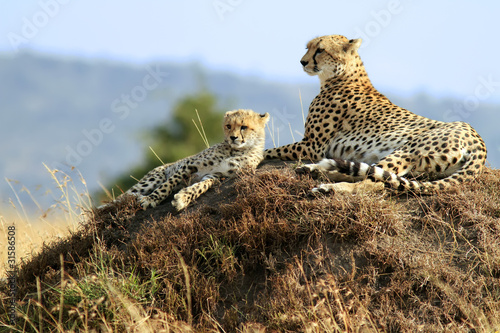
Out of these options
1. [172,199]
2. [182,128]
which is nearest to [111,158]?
[182,128]

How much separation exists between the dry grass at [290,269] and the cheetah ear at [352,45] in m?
2.03

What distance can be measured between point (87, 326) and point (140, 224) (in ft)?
4.64

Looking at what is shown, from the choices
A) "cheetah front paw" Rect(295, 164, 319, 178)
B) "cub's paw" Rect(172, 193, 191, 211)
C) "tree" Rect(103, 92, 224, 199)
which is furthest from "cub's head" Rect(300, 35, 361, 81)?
"tree" Rect(103, 92, 224, 199)

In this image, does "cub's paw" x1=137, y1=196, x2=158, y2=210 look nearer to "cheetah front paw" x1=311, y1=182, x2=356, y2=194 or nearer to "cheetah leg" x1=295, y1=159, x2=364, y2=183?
"cheetah leg" x1=295, y1=159, x2=364, y2=183

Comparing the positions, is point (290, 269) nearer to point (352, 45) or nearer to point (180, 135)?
point (352, 45)

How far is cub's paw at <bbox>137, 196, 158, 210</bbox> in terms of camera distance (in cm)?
507

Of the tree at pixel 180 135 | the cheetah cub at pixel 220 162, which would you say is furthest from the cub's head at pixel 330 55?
the tree at pixel 180 135

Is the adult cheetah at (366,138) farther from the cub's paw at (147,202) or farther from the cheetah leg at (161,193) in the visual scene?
the cub's paw at (147,202)

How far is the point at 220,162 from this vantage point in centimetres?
541

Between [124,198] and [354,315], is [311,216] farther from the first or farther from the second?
[124,198]

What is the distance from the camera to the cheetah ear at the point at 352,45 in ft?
20.0

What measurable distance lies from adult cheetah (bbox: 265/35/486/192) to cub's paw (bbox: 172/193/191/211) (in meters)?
1.03

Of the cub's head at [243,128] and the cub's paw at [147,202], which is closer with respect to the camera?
the cub's paw at [147,202]

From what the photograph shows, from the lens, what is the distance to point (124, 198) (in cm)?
517
